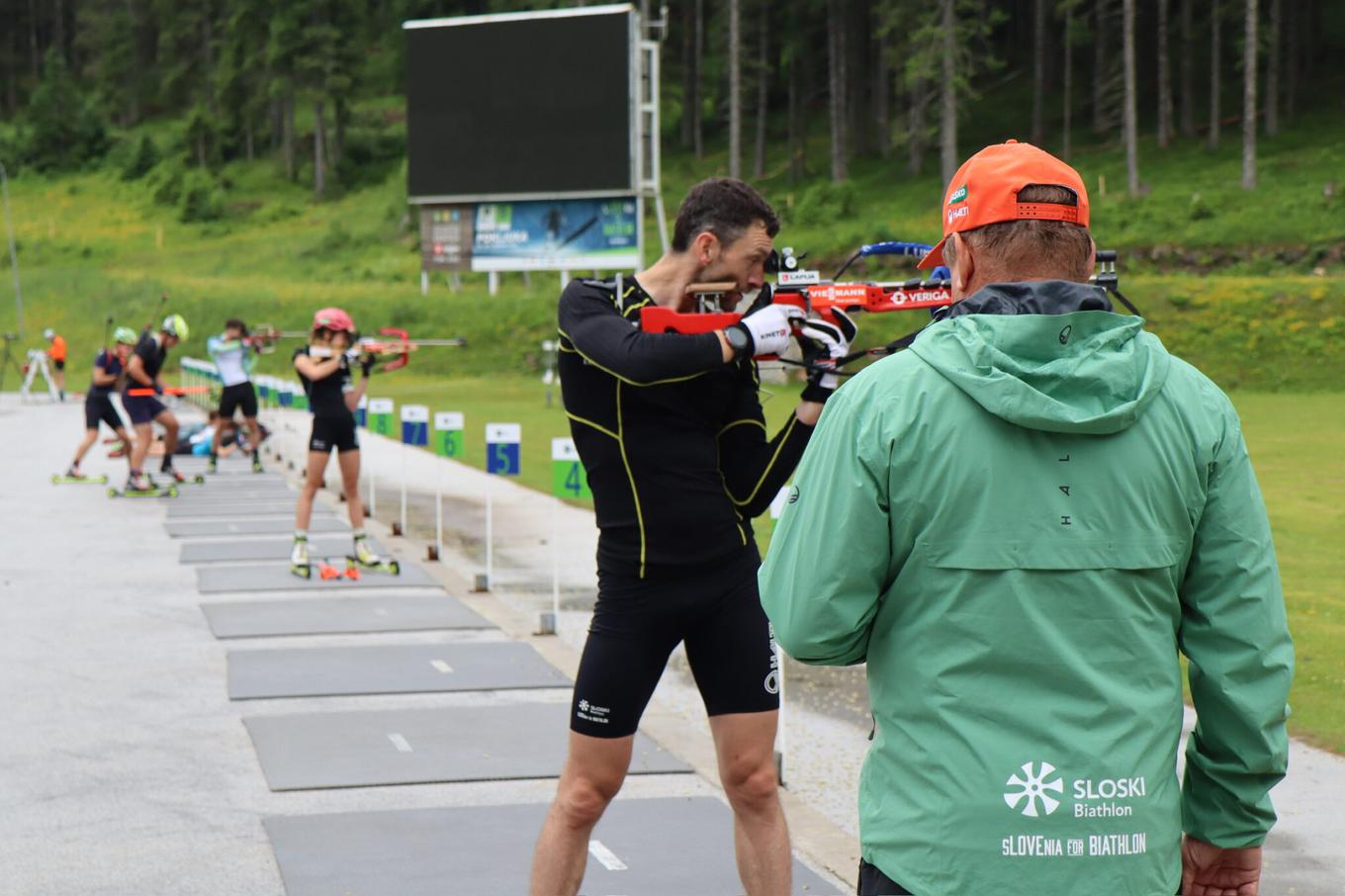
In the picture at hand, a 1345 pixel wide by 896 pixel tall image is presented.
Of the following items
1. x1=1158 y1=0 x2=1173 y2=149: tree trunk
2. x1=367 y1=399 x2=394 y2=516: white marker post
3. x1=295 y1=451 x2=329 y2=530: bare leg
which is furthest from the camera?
x1=1158 y1=0 x2=1173 y2=149: tree trunk

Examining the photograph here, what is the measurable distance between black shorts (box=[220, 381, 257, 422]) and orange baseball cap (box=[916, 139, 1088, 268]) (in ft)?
71.4

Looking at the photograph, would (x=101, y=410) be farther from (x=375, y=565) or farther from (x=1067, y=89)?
(x=1067, y=89)

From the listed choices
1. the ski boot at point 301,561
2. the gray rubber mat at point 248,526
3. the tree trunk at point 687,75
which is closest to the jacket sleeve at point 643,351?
the ski boot at point 301,561

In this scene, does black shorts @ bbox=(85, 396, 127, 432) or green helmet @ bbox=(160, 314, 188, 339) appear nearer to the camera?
green helmet @ bbox=(160, 314, 188, 339)

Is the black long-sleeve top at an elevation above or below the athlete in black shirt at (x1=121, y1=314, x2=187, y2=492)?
above

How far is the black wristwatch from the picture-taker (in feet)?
13.1

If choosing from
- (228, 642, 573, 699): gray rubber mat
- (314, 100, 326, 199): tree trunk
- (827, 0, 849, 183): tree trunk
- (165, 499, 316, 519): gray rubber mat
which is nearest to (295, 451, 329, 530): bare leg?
(228, 642, 573, 699): gray rubber mat

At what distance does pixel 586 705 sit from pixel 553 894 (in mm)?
473

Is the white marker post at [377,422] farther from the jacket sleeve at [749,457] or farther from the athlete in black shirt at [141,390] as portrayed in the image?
the jacket sleeve at [749,457]

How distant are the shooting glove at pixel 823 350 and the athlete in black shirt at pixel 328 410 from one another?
28.4ft

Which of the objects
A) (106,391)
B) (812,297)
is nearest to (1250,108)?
(106,391)

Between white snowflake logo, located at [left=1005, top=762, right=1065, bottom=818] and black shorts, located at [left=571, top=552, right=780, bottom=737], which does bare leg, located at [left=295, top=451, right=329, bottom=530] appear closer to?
black shorts, located at [left=571, top=552, right=780, bottom=737]

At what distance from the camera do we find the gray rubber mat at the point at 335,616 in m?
10.4

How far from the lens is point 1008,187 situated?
2488 millimetres
